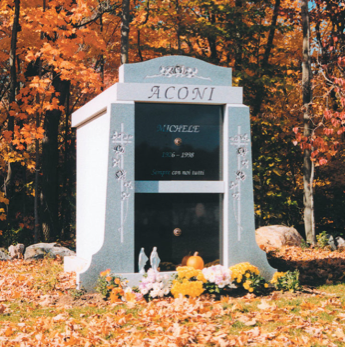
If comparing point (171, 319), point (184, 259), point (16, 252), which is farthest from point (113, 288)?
point (16, 252)

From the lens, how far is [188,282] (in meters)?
6.72

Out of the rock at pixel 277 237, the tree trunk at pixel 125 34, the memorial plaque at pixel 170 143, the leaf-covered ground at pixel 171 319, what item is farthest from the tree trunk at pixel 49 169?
the memorial plaque at pixel 170 143

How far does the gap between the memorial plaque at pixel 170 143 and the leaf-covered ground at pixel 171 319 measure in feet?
6.04

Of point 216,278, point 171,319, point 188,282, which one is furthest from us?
point 216,278

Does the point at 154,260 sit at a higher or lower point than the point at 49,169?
lower

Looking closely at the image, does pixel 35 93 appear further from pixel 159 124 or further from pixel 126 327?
pixel 126 327

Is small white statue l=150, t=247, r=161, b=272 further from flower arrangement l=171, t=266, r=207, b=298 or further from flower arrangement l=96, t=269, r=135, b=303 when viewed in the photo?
flower arrangement l=96, t=269, r=135, b=303

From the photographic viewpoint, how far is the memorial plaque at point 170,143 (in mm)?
7352

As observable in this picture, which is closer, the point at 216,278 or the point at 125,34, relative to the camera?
the point at 216,278

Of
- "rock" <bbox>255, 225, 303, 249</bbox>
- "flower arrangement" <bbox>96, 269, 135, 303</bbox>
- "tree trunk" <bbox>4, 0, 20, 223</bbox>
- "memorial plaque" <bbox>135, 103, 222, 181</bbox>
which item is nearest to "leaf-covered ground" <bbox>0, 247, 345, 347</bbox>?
"flower arrangement" <bbox>96, 269, 135, 303</bbox>

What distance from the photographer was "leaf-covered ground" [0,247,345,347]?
16.3 feet

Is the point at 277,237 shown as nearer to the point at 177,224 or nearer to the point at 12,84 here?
the point at 177,224

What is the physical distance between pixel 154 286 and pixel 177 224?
3.37 ft

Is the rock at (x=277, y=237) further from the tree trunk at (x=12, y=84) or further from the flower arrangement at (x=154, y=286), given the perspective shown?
the tree trunk at (x=12, y=84)
